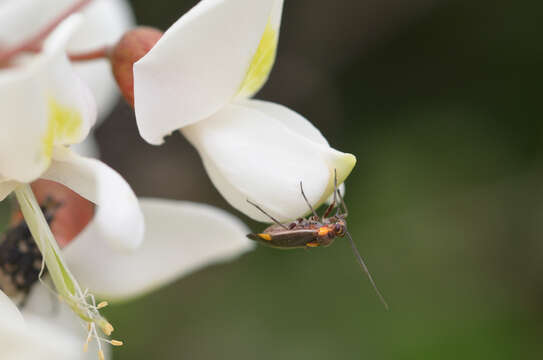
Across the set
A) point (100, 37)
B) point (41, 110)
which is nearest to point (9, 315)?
point (41, 110)

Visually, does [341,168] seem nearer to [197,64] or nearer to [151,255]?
[197,64]

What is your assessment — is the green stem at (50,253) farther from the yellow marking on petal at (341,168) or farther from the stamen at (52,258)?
the yellow marking on petal at (341,168)

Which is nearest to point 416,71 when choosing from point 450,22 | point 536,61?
point 450,22

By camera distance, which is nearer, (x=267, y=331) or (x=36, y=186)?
(x=36, y=186)

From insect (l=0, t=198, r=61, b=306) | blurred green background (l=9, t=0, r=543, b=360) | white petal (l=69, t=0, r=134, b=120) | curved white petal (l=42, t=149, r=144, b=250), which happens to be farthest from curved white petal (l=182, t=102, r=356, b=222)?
blurred green background (l=9, t=0, r=543, b=360)

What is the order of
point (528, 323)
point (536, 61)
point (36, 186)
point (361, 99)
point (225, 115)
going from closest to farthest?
point (225, 115)
point (36, 186)
point (528, 323)
point (536, 61)
point (361, 99)

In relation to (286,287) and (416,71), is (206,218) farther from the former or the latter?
(416,71)

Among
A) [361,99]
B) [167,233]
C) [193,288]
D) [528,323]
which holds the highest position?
[167,233]
